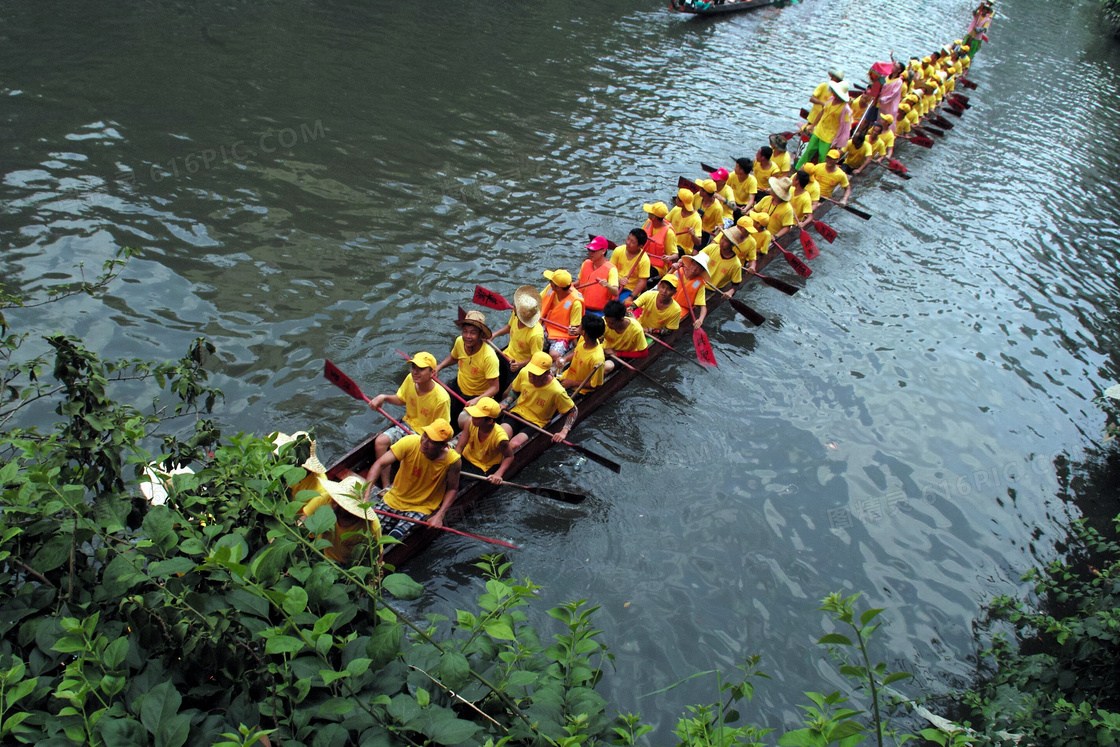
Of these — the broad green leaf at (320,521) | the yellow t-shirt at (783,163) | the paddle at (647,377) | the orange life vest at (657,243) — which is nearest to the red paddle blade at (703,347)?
the paddle at (647,377)

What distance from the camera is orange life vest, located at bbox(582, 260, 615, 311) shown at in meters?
10.6

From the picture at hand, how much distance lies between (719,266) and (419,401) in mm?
6709

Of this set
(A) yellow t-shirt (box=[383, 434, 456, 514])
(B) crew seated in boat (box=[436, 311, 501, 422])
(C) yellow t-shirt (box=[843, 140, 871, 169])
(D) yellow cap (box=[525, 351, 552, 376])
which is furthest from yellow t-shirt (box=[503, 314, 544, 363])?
(C) yellow t-shirt (box=[843, 140, 871, 169])

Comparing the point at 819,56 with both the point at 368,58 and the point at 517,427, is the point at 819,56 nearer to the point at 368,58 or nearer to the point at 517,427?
the point at 368,58

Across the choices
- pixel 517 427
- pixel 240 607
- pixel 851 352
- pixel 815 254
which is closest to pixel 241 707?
pixel 240 607

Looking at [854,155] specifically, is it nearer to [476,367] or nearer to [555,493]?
[476,367]

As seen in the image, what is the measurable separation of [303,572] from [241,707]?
0.57m

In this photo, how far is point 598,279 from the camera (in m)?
10.6

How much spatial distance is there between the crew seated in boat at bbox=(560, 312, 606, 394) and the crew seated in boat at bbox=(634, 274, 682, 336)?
154 centimetres

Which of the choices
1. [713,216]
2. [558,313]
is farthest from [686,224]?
Answer: [558,313]

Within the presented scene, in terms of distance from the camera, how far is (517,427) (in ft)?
28.0

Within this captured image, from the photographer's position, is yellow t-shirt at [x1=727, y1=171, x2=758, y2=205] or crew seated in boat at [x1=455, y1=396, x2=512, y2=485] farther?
yellow t-shirt at [x1=727, y1=171, x2=758, y2=205]

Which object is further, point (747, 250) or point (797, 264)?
point (797, 264)

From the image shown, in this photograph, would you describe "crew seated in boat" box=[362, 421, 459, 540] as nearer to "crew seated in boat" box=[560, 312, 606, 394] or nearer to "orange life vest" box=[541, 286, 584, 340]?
"crew seated in boat" box=[560, 312, 606, 394]
